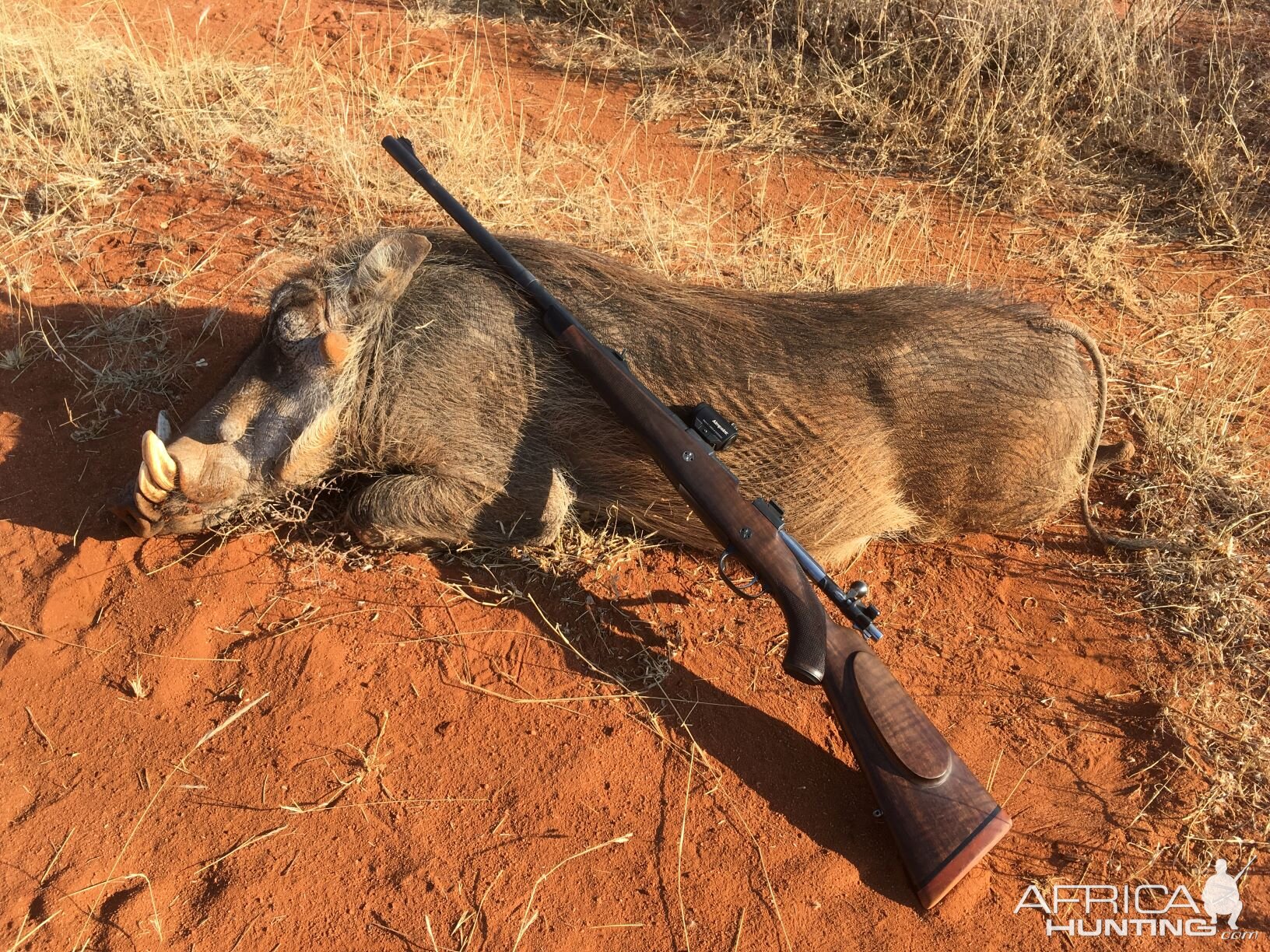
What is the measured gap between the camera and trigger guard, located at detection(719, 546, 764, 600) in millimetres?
2954

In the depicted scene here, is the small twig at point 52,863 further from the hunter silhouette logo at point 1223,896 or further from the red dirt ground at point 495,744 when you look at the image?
the hunter silhouette logo at point 1223,896

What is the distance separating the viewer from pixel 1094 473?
416 cm

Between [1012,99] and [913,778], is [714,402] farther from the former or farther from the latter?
[1012,99]

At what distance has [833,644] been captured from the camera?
289cm

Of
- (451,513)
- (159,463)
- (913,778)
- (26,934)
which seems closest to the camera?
(26,934)

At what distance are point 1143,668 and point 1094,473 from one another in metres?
1.09

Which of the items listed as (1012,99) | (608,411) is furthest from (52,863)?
(1012,99)

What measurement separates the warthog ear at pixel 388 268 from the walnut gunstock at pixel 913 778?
91.5 inches

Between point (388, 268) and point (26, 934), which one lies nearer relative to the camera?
point (26, 934)

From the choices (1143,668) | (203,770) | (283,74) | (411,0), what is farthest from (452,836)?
(411,0)

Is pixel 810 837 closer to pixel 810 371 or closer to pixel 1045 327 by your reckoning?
pixel 810 371

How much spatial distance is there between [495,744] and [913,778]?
1.39 meters

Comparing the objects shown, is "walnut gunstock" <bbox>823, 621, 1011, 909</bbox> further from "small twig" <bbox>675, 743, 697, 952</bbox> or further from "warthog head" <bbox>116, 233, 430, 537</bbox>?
"warthog head" <bbox>116, 233, 430, 537</bbox>

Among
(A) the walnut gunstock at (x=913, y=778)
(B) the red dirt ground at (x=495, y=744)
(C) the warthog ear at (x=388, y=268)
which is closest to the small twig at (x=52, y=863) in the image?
(B) the red dirt ground at (x=495, y=744)
